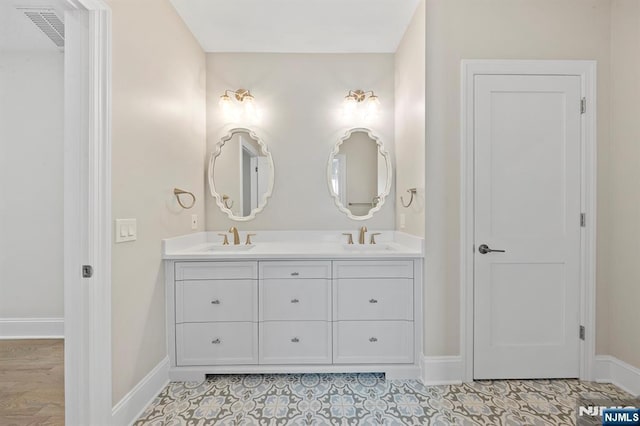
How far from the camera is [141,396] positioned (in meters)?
1.84

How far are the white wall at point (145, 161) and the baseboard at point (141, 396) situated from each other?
0.13 feet

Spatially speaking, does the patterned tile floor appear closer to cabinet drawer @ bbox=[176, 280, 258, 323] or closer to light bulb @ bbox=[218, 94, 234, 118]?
cabinet drawer @ bbox=[176, 280, 258, 323]

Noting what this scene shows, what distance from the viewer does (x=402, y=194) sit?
269cm

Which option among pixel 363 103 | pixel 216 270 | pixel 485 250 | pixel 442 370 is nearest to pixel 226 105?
pixel 363 103

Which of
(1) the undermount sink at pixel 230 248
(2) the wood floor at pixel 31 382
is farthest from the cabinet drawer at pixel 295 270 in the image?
(2) the wood floor at pixel 31 382

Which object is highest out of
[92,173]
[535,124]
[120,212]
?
[535,124]

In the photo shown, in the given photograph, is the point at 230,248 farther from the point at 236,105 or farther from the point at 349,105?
the point at 349,105

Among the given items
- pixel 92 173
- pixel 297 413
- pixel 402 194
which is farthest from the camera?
pixel 402 194

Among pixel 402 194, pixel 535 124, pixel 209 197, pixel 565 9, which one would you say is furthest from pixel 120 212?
pixel 565 9

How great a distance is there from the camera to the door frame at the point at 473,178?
2115mm

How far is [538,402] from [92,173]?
9.20 feet

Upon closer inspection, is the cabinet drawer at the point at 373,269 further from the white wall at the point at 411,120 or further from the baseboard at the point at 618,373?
the baseboard at the point at 618,373

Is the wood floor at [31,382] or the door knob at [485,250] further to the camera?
the door knob at [485,250]

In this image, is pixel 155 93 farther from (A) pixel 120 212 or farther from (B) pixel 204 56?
(B) pixel 204 56
